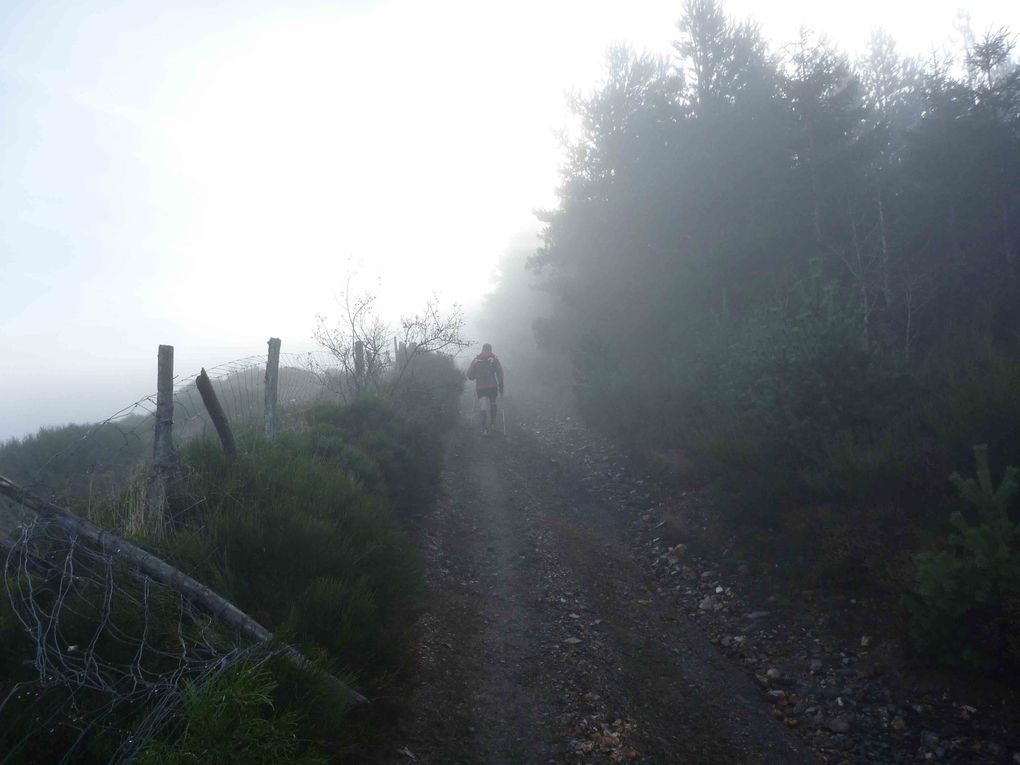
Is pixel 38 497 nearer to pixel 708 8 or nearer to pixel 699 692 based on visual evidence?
pixel 699 692

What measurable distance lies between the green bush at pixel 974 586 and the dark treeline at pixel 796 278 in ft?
3.24

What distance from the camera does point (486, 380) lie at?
15328 millimetres

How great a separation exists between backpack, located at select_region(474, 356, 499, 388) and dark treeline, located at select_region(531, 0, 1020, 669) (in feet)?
8.72

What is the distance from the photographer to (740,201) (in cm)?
1770

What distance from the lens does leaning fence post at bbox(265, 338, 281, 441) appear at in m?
8.48

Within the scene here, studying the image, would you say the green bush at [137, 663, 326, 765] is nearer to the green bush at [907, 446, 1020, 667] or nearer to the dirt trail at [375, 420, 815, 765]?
the dirt trail at [375, 420, 815, 765]

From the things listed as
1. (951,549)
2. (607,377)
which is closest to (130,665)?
(951,549)

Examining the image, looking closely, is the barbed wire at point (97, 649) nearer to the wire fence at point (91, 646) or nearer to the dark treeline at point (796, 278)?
the wire fence at point (91, 646)

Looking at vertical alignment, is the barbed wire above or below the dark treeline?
below

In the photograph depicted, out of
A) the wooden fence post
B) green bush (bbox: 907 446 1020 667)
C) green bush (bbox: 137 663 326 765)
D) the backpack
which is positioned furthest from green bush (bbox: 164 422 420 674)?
the backpack

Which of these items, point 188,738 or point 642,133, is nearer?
point 188,738

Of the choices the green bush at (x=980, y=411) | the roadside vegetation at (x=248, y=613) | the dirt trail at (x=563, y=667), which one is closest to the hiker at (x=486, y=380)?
the dirt trail at (x=563, y=667)

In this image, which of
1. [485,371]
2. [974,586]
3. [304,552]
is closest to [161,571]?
[304,552]

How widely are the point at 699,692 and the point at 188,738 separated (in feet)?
12.0
